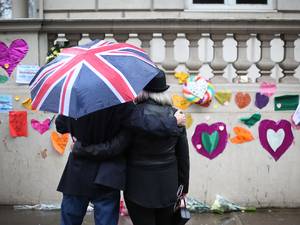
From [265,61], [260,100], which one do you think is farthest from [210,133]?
[265,61]

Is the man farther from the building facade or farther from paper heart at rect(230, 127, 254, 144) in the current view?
paper heart at rect(230, 127, 254, 144)

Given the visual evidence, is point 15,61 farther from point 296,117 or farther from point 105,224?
point 296,117

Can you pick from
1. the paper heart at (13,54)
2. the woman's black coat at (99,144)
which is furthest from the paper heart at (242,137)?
the paper heart at (13,54)

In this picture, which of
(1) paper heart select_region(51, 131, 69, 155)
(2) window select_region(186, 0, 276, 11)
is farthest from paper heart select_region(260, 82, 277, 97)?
(2) window select_region(186, 0, 276, 11)

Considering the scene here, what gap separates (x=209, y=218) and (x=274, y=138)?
1174 mm

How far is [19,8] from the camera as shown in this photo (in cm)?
941

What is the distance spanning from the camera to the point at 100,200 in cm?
377

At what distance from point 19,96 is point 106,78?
2920 millimetres

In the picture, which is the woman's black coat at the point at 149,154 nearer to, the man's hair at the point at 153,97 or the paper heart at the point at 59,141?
the man's hair at the point at 153,97

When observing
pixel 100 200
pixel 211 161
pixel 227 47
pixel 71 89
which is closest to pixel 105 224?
pixel 100 200

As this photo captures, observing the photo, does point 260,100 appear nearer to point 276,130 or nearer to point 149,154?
point 276,130

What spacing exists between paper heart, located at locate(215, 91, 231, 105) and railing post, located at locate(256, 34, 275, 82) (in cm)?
42

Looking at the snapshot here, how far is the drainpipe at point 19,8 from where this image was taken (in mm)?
9291

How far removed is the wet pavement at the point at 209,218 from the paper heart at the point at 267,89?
4.36 ft
